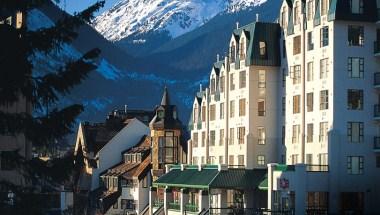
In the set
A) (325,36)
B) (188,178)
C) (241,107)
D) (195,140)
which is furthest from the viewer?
(195,140)

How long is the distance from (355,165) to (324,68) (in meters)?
9.00

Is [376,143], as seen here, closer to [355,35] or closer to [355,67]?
[355,67]

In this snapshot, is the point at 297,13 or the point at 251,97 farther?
the point at 251,97

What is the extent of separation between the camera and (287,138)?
276 feet

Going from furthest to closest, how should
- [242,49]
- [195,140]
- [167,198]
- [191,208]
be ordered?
[195,140] < [167,198] < [191,208] < [242,49]

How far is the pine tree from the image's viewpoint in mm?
29578

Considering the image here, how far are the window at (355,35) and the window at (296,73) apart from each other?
24.1 ft

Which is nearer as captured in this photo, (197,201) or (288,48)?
(288,48)

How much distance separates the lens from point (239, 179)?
84.7 meters

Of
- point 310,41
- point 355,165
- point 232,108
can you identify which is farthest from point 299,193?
point 232,108

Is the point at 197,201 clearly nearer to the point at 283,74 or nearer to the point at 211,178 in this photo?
the point at 211,178

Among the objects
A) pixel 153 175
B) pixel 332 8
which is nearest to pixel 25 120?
pixel 332 8

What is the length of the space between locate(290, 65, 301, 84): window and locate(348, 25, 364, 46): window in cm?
733

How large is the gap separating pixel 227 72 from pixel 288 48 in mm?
12305
